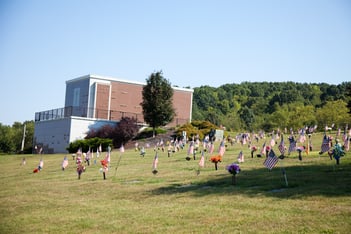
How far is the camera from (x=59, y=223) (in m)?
11.3

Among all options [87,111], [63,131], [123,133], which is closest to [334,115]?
[123,133]

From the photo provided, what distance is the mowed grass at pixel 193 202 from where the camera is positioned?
31.0 ft

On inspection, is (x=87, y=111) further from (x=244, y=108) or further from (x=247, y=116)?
(x=244, y=108)

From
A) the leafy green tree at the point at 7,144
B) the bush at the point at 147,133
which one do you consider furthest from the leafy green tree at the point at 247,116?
the leafy green tree at the point at 7,144

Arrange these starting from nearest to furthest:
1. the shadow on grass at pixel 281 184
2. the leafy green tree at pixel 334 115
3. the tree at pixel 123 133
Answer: the shadow on grass at pixel 281 184, the tree at pixel 123 133, the leafy green tree at pixel 334 115

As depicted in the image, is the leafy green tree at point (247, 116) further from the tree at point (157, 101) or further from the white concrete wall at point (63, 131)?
the white concrete wall at point (63, 131)

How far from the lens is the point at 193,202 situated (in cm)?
1213

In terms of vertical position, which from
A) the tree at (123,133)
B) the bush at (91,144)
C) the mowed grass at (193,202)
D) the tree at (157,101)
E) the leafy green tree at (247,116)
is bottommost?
the mowed grass at (193,202)

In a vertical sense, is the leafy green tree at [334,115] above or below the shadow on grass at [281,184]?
above

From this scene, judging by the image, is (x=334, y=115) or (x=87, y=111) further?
(x=334, y=115)

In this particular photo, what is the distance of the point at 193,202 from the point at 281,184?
3.20 m

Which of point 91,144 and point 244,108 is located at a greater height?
point 244,108

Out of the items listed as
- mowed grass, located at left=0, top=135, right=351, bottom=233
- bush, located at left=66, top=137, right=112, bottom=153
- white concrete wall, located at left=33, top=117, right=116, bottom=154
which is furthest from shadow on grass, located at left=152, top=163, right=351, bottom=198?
white concrete wall, located at left=33, top=117, right=116, bottom=154

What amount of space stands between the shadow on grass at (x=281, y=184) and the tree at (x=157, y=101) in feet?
104
